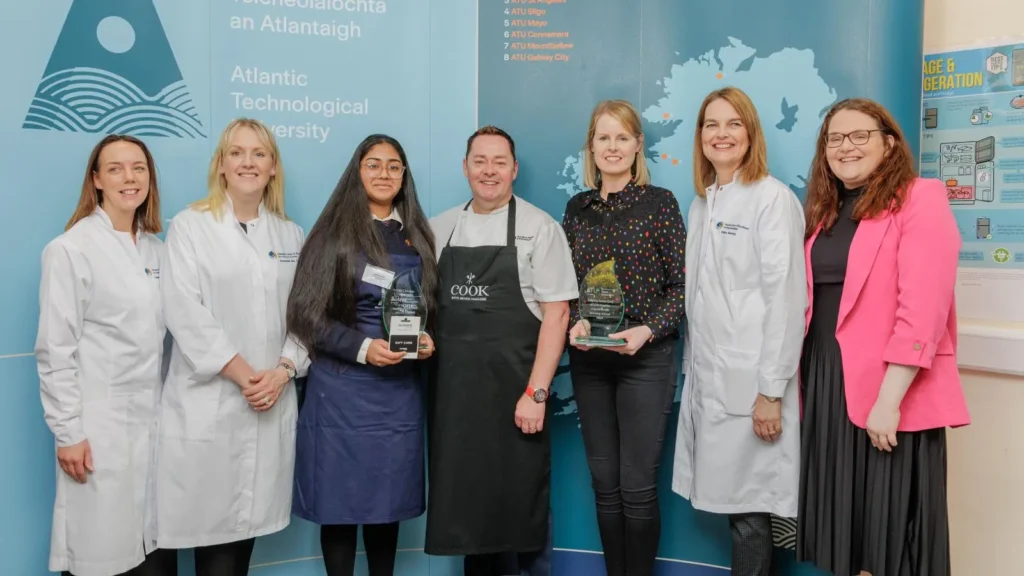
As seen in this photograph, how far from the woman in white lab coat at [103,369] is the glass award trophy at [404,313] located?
2.59 ft

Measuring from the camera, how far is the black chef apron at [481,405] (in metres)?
2.58

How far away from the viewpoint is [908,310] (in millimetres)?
2100

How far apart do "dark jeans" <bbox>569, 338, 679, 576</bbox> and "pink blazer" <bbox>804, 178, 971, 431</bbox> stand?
0.63 metres

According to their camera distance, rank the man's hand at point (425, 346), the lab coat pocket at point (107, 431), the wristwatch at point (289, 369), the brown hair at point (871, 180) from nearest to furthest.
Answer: the brown hair at point (871, 180)
the lab coat pocket at point (107, 431)
the man's hand at point (425, 346)
the wristwatch at point (289, 369)

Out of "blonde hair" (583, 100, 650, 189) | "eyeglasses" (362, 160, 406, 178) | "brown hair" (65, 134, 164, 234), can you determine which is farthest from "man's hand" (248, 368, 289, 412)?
"blonde hair" (583, 100, 650, 189)

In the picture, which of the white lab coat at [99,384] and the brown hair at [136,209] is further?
the brown hair at [136,209]

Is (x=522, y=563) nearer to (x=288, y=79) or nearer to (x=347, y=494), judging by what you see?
(x=347, y=494)

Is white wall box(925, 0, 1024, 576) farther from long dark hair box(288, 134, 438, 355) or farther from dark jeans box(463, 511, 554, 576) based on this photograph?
long dark hair box(288, 134, 438, 355)

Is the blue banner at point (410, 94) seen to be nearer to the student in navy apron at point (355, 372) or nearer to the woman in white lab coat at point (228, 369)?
the woman in white lab coat at point (228, 369)

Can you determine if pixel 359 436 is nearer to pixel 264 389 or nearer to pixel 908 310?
pixel 264 389

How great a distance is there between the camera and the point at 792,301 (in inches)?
92.0

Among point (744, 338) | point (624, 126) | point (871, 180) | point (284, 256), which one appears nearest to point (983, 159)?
point (871, 180)

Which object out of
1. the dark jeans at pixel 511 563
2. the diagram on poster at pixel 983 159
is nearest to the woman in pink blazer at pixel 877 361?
the diagram on poster at pixel 983 159

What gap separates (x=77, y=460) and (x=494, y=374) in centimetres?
136
